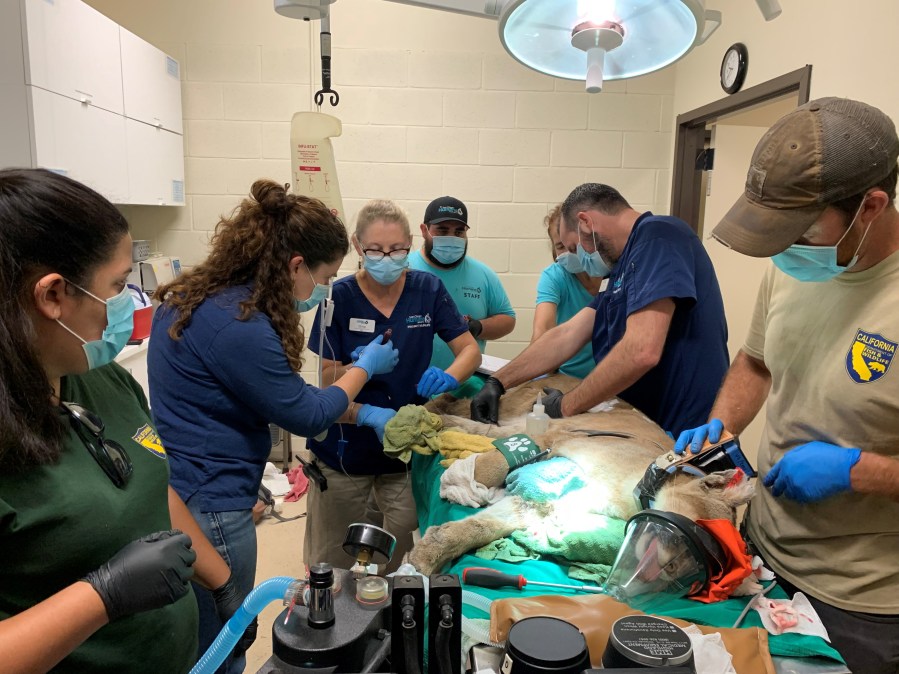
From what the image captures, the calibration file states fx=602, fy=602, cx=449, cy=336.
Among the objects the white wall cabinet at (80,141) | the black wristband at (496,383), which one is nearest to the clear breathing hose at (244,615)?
the black wristband at (496,383)

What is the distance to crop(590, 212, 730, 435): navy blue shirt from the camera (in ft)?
5.58

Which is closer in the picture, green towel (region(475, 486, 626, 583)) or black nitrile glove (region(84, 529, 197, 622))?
black nitrile glove (region(84, 529, 197, 622))

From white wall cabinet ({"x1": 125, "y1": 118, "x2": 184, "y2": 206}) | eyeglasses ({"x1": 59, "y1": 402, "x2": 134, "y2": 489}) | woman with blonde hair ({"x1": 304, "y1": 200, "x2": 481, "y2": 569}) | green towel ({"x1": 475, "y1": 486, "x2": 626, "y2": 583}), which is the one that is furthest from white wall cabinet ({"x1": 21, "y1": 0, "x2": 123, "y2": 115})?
green towel ({"x1": 475, "y1": 486, "x2": 626, "y2": 583})

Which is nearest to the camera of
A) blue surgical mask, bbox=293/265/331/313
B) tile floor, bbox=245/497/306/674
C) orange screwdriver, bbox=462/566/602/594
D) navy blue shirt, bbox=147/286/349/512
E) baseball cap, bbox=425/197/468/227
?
orange screwdriver, bbox=462/566/602/594

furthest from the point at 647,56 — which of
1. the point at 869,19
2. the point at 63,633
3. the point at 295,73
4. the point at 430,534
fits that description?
the point at 295,73

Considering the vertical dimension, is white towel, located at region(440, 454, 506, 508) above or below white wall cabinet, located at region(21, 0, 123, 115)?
below

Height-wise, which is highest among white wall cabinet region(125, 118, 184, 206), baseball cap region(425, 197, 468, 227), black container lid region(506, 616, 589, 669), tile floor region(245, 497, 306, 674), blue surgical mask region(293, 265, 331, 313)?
white wall cabinet region(125, 118, 184, 206)

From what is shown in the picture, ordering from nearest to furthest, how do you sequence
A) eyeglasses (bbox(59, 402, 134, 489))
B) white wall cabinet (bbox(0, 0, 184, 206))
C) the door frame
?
eyeglasses (bbox(59, 402, 134, 489)) < white wall cabinet (bbox(0, 0, 184, 206)) < the door frame

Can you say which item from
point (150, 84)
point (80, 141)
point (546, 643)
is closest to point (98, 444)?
point (546, 643)

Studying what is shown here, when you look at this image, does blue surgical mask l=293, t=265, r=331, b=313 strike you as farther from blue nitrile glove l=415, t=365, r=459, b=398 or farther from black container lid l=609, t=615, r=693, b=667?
black container lid l=609, t=615, r=693, b=667

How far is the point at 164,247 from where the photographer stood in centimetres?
380

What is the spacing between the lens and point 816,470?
1.13 meters

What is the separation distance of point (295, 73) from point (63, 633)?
3484 millimetres

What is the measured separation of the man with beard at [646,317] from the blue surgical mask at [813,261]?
44cm
